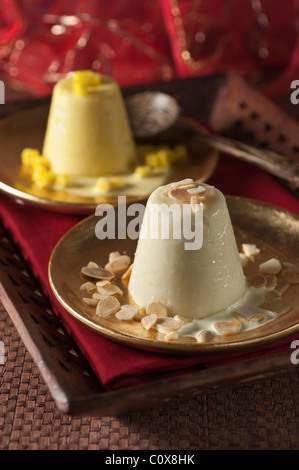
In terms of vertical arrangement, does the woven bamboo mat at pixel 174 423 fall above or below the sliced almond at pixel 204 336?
below

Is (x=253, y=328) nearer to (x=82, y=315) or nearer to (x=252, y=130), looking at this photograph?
(x=82, y=315)

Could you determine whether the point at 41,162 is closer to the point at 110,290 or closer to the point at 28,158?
the point at 28,158

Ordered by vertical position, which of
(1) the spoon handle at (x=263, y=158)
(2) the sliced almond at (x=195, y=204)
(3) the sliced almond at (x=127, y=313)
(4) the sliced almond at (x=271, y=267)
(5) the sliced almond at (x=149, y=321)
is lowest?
(1) the spoon handle at (x=263, y=158)

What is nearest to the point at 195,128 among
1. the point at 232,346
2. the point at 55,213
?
the point at 55,213

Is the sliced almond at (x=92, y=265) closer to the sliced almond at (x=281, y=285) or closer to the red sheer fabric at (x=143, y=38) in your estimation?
the sliced almond at (x=281, y=285)

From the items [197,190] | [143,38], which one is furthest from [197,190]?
[143,38]

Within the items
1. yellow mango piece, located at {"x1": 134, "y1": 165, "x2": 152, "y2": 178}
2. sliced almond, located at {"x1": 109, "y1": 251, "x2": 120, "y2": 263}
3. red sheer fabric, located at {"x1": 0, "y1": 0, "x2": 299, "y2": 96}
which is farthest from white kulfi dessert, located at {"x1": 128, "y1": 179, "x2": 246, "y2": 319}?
red sheer fabric, located at {"x1": 0, "y1": 0, "x2": 299, "y2": 96}

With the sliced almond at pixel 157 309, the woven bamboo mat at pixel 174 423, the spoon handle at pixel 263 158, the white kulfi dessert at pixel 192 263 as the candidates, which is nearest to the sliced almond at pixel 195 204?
the white kulfi dessert at pixel 192 263
